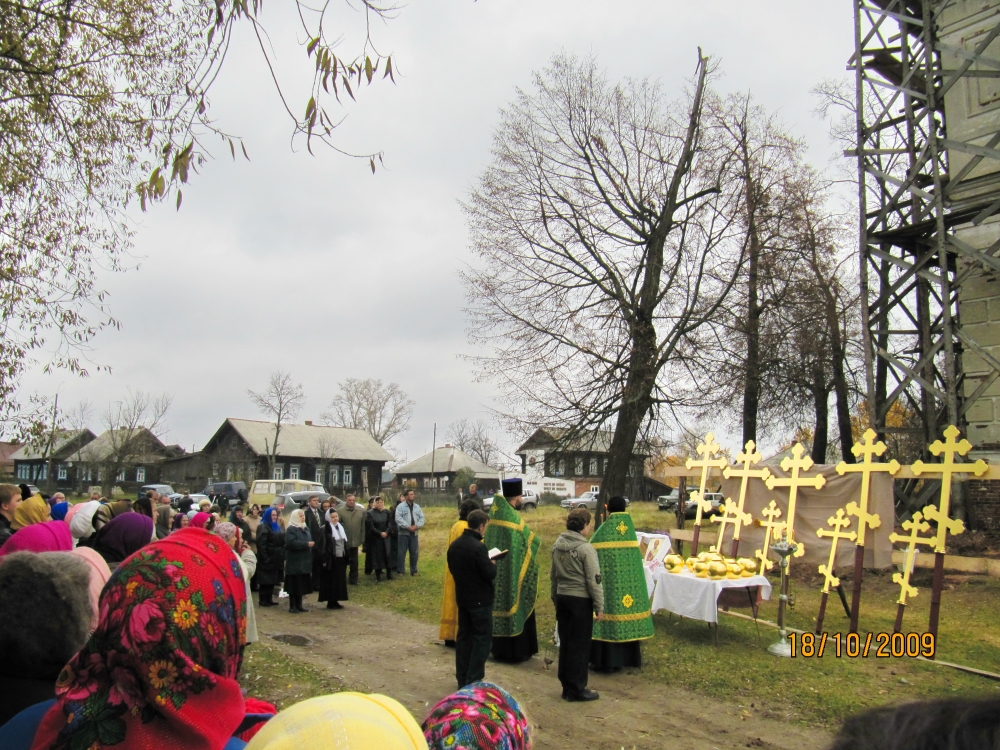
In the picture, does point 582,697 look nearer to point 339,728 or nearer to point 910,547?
point 910,547

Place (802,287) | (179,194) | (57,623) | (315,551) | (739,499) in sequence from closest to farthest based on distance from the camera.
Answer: (57,623) < (179,194) < (739,499) < (315,551) < (802,287)

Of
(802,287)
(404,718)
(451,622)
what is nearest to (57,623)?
(404,718)

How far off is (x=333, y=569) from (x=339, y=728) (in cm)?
1150

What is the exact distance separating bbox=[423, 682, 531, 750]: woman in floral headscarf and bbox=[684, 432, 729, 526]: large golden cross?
376 inches

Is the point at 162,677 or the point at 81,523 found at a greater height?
the point at 162,677

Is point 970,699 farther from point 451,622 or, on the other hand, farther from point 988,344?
point 988,344

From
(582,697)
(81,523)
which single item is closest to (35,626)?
(582,697)

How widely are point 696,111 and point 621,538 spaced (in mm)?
12794

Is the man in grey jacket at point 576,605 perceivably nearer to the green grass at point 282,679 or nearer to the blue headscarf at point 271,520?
the green grass at point 282,679

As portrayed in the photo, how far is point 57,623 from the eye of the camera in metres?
2.45

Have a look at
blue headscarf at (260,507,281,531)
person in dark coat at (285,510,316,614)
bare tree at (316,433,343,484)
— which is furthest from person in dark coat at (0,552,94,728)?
bare tree at (316,433,343,484)

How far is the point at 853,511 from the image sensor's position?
8.71 meters

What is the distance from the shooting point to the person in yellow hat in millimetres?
1278
